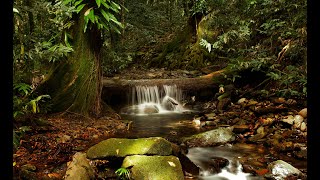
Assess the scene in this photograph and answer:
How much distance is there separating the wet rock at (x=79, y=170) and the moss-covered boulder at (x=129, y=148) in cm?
25

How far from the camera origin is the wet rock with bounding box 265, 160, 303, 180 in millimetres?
4205

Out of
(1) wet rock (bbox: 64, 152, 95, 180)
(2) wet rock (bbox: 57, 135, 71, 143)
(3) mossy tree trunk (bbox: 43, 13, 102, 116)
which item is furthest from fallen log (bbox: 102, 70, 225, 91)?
(1) wet rock (bbox: 64, 152, 95, 180)

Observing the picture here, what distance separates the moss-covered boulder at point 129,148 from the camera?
13.6ft

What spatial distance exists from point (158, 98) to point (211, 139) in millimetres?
5340

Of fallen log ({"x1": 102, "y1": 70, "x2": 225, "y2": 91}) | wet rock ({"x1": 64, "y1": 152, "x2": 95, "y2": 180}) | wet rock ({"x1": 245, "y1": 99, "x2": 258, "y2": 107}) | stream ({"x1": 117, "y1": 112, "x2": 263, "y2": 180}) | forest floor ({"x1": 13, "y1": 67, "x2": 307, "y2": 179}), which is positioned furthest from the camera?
fallen log ({"x1": 102, "y1": 70, "x2": 225, "y2": 91})

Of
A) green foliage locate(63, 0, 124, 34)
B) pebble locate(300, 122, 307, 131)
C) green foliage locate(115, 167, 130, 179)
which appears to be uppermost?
green foliage locate(63, 0, 124, 34)

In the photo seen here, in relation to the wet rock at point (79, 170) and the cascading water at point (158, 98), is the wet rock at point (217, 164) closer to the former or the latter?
the wet rock at point (79, 170)

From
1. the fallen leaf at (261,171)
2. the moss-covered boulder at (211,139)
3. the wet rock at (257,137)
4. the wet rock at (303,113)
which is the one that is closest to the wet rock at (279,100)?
the wet rock at (303,113)

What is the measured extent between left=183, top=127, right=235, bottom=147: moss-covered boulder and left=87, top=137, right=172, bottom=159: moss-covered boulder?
6.17ft

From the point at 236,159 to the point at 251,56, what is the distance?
17.8 feet

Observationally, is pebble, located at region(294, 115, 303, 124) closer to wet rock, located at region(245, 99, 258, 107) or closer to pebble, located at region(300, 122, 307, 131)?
pebble, located at region(300, 122, 307, 131)

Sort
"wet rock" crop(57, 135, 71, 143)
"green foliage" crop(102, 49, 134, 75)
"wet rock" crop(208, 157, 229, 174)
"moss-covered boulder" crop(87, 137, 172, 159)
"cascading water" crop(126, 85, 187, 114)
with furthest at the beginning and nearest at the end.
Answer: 1. "cascading water" crop(126, 85, 187, 114)
2. "green foliage" crop(102, 49, 134, 75)
3. "wet rock" crop(57, 135, 71, 143)
4. "wet rock" crop(208, 157, 229, 174)
5. "moss-covered boulder" crop(87, 137, 172, 159)

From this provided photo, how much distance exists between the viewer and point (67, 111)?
669 cm
